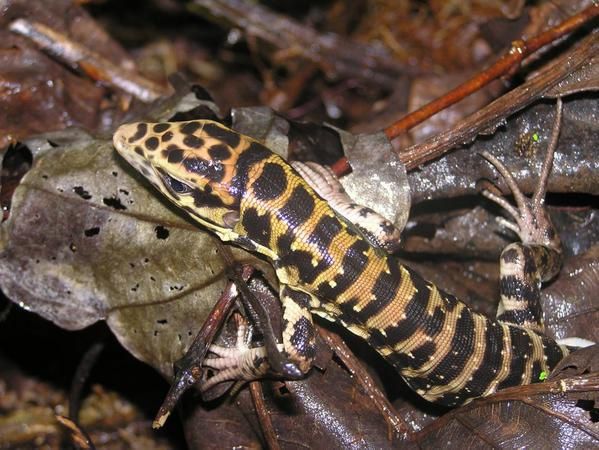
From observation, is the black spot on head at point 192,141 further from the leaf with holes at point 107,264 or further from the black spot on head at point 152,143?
the leaf with holes at point 107,264

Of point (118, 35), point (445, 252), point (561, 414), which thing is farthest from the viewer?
point (118, 35)

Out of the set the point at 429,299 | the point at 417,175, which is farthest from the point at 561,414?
the point at 417,175

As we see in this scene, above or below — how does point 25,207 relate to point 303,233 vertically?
below

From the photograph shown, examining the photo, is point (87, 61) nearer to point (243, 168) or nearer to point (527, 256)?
point (243, 168)

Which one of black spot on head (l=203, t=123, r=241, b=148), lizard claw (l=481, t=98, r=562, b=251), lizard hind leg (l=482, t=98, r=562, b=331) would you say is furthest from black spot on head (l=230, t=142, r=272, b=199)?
lizard claw (l=481, t=98, r=562, b=251)

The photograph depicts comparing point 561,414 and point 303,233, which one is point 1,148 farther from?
point 561,414

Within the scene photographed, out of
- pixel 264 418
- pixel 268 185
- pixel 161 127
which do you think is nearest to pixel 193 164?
pixel 161 127
